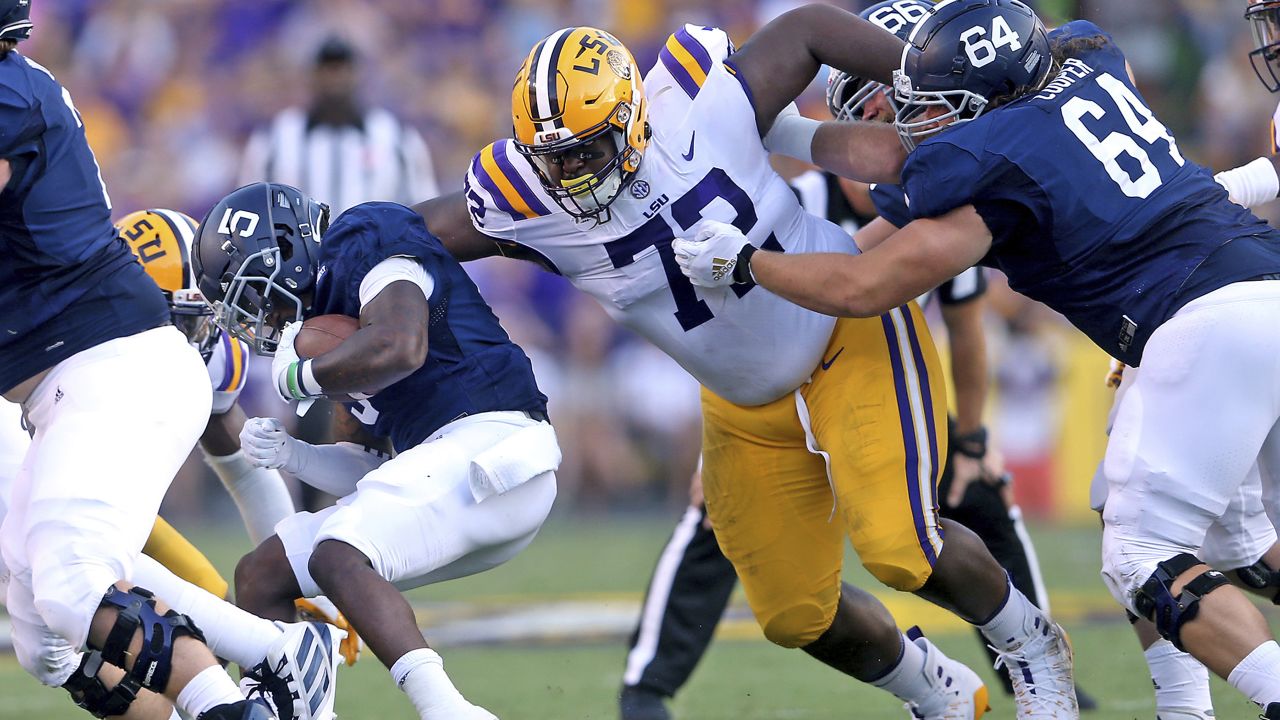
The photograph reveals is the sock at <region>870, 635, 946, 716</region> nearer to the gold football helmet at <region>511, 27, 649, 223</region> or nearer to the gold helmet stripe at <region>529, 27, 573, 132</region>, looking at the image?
the gold football helmet at <region>511, 27, 649, 223</region>

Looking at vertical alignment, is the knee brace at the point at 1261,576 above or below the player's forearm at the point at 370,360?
below

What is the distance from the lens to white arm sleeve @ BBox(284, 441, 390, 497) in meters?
4.12

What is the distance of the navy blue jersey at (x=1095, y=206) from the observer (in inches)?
139

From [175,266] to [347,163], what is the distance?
9.92 ft

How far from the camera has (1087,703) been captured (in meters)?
4.89

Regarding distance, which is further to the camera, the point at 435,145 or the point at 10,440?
the point at 435,145

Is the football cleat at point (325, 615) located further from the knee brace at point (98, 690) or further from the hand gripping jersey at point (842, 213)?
the hand gripping jersey at point (842, 213)

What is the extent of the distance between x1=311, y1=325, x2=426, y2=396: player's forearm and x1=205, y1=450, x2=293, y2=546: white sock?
1.25 m

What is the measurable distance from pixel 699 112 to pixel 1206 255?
1.28 m

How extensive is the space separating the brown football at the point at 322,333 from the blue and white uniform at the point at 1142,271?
56.5 inches

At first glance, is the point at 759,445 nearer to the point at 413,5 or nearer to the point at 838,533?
the point at 838,533

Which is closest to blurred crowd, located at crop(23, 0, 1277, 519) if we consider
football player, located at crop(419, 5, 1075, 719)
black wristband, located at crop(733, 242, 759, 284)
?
football player, located at crop(419, 5, 1075, 719)

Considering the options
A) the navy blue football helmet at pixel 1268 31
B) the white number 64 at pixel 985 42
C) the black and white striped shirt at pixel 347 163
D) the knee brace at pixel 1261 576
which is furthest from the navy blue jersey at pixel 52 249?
the black and white striped shirt at pixel 347 163

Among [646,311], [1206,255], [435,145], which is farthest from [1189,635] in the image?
[435,145]
